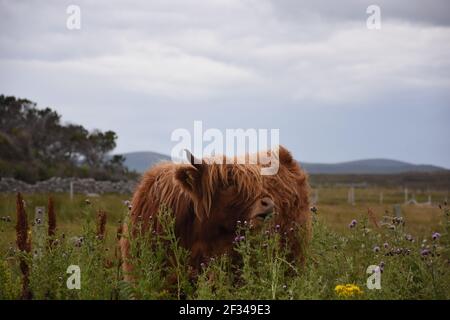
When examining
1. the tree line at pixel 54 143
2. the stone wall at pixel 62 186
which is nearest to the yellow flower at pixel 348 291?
the stone wall at pixel 62 186

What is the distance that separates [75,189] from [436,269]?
91.8 feet

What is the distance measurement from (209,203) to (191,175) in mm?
282

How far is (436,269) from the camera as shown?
412cm

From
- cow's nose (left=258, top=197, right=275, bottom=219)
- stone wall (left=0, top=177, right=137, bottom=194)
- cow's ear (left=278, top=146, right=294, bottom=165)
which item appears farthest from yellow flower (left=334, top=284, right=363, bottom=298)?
stone wall (left=0, top=177, right=137, bottom=194)

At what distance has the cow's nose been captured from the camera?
4750mm

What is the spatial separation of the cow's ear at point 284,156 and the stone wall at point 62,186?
21835mm

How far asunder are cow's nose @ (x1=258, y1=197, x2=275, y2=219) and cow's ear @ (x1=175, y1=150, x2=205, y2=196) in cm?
55

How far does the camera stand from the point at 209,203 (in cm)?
500

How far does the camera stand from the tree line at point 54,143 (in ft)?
123

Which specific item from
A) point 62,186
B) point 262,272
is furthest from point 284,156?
point 62,186

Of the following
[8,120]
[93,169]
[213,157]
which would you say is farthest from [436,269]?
[8,120]

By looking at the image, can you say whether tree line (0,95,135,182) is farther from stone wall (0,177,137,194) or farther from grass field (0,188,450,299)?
grass field (0,188,450,299)

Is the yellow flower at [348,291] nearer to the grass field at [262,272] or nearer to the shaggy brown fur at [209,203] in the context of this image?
the grass field at [262,272]

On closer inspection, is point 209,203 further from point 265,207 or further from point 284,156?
point 284,156
